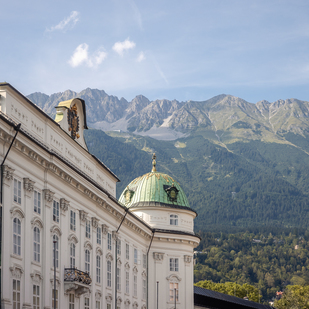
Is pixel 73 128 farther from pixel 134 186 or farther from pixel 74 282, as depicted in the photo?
pixel 134 186

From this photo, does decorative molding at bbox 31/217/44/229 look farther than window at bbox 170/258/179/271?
No

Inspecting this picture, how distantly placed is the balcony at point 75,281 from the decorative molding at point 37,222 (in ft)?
18.9

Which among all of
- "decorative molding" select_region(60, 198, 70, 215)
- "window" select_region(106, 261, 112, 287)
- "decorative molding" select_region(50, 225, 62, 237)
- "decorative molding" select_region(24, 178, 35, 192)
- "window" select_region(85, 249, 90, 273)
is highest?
"decorative molding" select_region(24, 178, 35, 192)

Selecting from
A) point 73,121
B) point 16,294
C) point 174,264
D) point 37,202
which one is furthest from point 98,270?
point 174,264

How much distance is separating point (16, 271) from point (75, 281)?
9.10 metres

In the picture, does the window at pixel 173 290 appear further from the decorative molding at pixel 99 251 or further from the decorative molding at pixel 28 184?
the decorative molding at pixel 28 184

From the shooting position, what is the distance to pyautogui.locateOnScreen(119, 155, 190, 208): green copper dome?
268 ft

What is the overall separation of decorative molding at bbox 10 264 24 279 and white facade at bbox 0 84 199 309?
0.06 meters

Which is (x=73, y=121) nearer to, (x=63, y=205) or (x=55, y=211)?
(x=63, y=205)

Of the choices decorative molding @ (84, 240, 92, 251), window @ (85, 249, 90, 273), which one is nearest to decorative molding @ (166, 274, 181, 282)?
decorative molding @ (84, 240, 92, 251)

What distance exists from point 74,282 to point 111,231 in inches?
590

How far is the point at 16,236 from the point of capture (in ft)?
126

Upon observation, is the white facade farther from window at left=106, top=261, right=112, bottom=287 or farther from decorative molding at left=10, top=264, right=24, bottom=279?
window at left=106, top=261, right=112, bottom=287

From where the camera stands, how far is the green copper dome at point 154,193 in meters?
81.7
